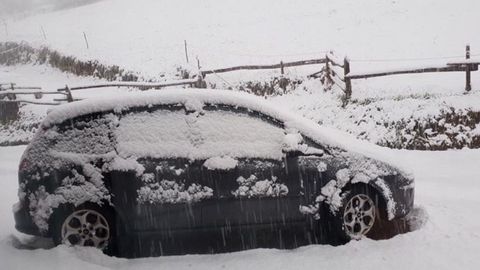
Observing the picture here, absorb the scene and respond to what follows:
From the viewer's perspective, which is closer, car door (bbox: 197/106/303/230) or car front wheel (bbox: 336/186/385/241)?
car door (bbox: 197/106/303/230)

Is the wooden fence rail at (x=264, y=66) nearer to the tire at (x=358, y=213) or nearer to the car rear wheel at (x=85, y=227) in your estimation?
the tire at (x=358, y=213)

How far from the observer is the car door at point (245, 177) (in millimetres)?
4395

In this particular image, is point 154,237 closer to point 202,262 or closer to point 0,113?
point 202,262

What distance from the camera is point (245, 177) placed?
4.42 metres

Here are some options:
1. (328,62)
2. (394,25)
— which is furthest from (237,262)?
(394,25)

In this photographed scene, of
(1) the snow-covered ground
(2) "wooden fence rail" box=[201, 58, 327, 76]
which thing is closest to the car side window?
(1) the snow-covered ground

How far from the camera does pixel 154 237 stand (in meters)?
4.38

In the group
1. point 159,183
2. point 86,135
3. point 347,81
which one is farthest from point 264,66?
point 159,183

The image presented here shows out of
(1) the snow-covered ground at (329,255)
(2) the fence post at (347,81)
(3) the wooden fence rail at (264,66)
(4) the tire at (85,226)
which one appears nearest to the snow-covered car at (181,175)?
(4) the tire at (85,226)

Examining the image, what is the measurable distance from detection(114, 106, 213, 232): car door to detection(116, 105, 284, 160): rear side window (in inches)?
0.4

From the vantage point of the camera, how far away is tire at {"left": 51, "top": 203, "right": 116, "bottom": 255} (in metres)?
4.34

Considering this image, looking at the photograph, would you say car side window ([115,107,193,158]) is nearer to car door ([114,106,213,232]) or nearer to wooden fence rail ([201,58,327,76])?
car door ([114,106,213,232])

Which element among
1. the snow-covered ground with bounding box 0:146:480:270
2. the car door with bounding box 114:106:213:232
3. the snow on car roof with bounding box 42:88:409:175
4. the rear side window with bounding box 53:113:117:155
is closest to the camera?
the snow-covered ground with bounding box 0:146:480:270

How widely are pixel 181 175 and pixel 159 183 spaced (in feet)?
0.79
